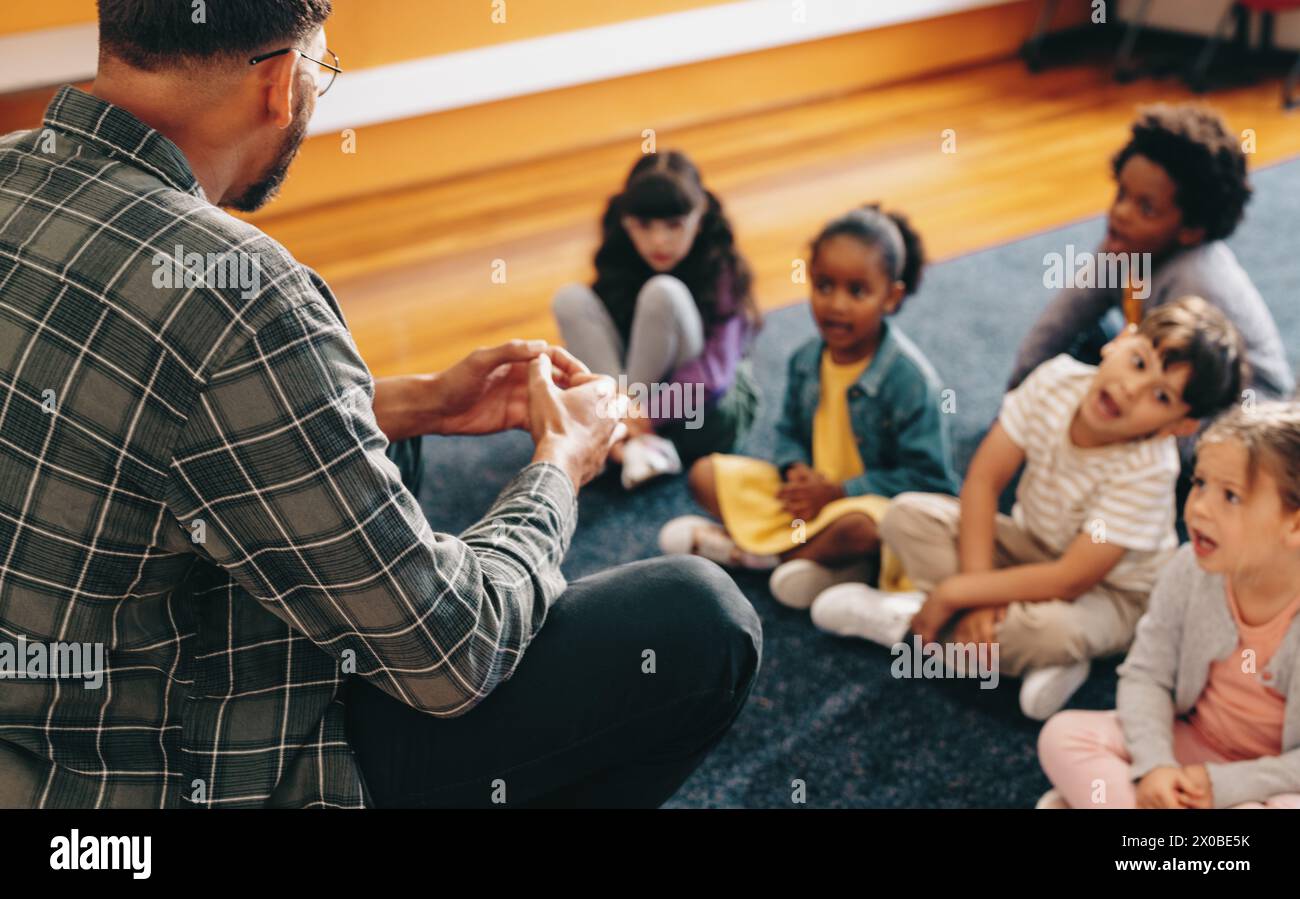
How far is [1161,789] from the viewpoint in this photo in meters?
1.30

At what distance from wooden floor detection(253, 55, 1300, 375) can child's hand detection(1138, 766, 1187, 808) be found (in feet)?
5.44

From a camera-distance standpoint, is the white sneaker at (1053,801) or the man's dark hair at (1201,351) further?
the man's dark hair at (1201,351)

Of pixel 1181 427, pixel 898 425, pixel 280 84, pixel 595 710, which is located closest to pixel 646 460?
pixel 898 425

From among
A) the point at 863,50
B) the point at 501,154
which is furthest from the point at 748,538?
the point at 863,50

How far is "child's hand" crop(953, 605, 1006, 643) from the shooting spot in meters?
1.62

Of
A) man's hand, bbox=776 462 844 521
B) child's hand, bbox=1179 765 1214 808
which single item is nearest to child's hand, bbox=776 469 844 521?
man's hand, bbox=776 462 844 521

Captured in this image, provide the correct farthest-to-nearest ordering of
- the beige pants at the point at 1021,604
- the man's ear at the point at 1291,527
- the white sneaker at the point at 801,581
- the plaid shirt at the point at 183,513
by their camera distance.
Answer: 1. the white sneaker at the point at 801,581
2. the beige pants at the point at 1021,604
3. the man's ear at the point at 1291,527
4. the plaid shirt at the point at 183,513

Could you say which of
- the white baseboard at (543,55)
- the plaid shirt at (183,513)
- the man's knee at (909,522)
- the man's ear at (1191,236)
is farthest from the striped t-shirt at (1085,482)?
the white baseboard at (543,55)

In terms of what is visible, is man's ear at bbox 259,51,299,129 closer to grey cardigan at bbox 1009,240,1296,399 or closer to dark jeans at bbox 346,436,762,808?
dark jeans at bbox 346,436,762,808

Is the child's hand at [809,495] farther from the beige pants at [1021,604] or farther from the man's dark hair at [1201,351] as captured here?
the man's dark hair at [1201,351]

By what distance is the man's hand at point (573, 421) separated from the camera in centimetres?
116

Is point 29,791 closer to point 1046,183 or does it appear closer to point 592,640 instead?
point 592,640

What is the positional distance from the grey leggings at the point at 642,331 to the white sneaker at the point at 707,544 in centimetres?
33

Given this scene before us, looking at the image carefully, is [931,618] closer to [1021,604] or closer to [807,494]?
[1021,604]
